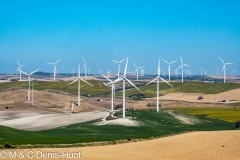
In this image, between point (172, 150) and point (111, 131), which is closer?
point (172, 150)

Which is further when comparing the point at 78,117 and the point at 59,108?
the point at 59,108

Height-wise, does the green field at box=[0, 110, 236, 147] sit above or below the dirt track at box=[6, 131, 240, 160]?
below

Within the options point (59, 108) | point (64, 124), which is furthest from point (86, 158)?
point (59, 108)

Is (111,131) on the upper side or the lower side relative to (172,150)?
lower

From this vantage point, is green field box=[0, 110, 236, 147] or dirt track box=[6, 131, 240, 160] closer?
dirt track box=[6, 131, 240, 160]

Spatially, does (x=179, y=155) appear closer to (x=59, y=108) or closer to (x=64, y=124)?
(x=64, y=124)

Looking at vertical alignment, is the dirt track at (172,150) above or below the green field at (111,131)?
above

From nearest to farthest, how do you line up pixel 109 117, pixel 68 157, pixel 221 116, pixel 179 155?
pixel 68 157 < pixel 179 155 < pixel 109 117 < pixel 221 116

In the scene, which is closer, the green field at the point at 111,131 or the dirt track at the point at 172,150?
the dirt track at the point at 172,150
